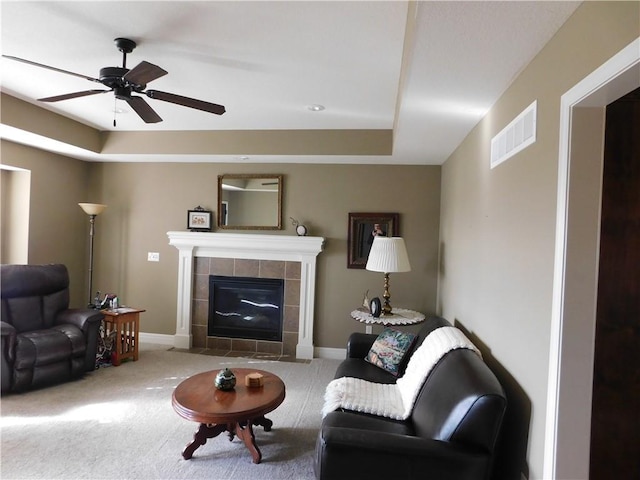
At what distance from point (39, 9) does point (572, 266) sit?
2844mm

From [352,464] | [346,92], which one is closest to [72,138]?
[346,92]

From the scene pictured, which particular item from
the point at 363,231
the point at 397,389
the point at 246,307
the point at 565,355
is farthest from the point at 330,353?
the point at 565,355

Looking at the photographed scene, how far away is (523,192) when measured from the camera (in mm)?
1745

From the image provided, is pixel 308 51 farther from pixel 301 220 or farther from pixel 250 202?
pixel 250 202

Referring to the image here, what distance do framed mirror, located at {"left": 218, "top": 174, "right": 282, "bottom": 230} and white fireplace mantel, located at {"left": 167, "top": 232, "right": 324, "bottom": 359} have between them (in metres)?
0.20

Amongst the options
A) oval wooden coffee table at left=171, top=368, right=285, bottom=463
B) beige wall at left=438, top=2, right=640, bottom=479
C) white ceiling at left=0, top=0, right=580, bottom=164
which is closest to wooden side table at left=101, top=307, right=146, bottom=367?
oval wooden coffee table at left=171, top=368, right=285, bottom=463

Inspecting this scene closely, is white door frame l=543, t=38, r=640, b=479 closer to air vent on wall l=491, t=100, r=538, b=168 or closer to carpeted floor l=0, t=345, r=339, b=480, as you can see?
air vent on wall l=491, t=100, r=538, b=168

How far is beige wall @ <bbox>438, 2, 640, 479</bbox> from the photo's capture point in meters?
1.26

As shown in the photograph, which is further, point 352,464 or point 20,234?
point 20,234

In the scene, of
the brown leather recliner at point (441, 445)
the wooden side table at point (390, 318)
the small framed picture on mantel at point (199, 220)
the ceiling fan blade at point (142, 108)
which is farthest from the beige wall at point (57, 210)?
the brown leather recliner at point (441, 445)

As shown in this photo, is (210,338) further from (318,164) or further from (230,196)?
(318,164)

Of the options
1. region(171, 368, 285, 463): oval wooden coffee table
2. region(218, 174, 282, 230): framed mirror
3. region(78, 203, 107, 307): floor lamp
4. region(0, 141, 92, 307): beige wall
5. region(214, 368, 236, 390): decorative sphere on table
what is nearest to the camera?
region(171, 368, 285, 463): oval wooden coffee table

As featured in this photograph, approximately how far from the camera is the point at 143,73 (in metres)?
2.04

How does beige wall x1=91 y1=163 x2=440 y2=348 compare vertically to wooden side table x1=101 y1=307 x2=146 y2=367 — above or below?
above
